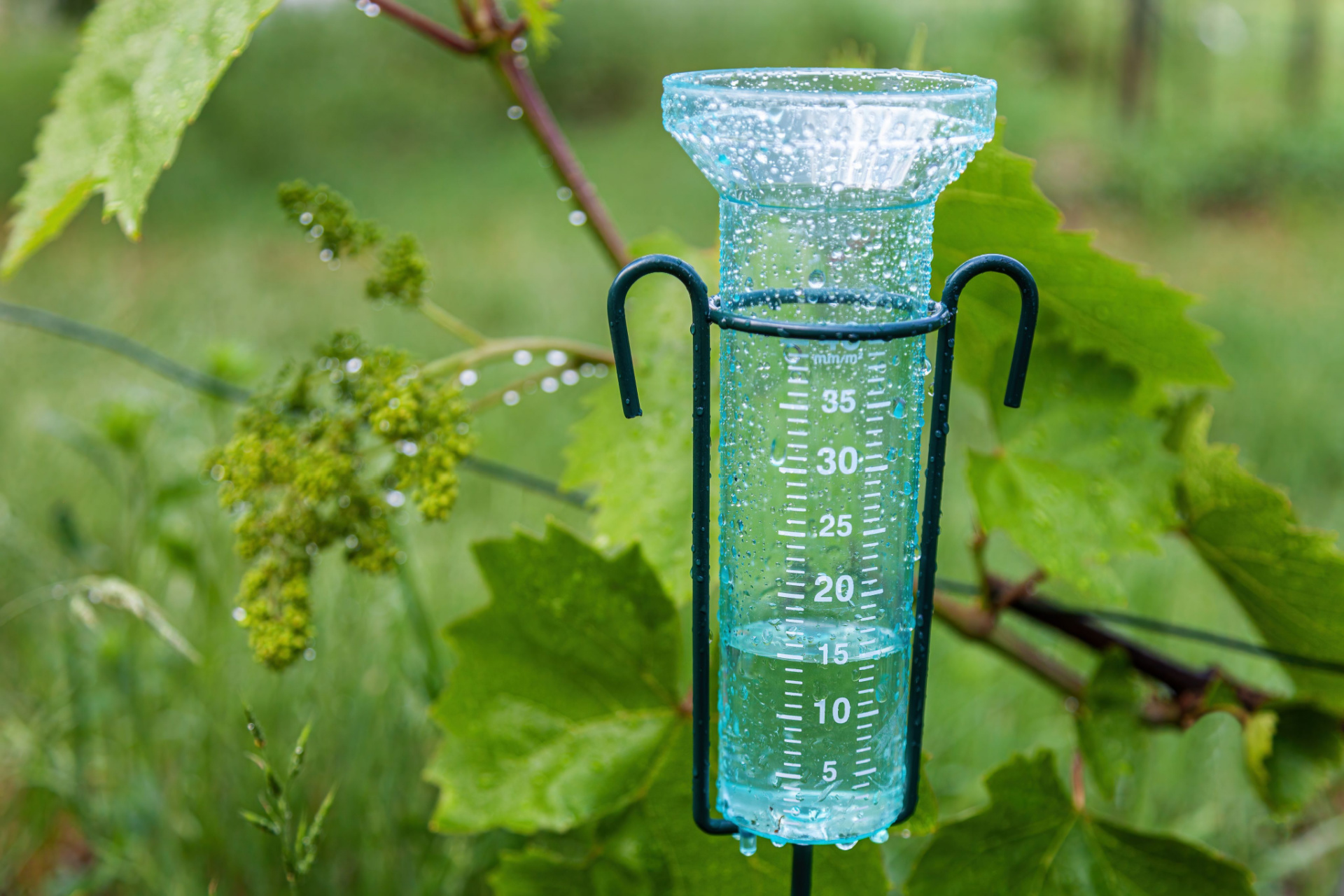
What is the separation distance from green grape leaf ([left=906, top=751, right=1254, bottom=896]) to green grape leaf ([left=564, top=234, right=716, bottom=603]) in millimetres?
314

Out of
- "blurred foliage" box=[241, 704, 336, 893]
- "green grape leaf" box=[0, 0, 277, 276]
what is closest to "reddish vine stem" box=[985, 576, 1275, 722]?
"blurred foliage" box=[241, 704, 336, 893]

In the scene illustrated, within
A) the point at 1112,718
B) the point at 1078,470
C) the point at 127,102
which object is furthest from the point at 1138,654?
the point at 127,102

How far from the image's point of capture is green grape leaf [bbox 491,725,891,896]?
3.03ft

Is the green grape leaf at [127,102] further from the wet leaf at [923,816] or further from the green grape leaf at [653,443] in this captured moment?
the wet leaf at [923,816]

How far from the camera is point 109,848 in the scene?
4.34 ft

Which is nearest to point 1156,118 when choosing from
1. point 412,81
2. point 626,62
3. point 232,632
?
point 626,62

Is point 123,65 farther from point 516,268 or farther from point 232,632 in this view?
point 516,268

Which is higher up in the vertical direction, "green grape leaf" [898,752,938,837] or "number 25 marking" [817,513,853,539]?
"number 25 marking" [817,513,853,539]

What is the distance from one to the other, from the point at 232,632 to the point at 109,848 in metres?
0.46

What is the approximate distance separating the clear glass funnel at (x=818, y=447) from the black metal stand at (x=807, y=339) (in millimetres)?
11

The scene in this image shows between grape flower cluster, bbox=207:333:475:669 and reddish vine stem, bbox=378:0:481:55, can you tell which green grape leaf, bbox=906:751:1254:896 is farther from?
reddish vine stem, bbox=378:0:481:55

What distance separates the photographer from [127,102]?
0.86 metres

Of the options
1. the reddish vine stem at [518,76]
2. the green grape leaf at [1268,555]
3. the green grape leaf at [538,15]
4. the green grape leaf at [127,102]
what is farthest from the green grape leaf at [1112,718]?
the green grape leaf at [127,102]

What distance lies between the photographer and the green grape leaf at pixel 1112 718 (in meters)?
1.04
